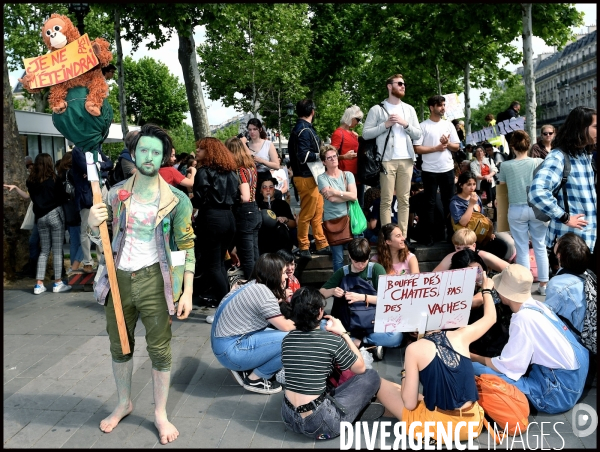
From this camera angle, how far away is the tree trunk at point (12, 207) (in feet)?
31.5

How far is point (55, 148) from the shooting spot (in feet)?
83.0

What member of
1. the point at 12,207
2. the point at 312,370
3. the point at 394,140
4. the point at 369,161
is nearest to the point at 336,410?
the point at 312,370

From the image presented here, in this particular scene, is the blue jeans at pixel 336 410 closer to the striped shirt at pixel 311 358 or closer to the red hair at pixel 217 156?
the striped shirt at pixel 311 358

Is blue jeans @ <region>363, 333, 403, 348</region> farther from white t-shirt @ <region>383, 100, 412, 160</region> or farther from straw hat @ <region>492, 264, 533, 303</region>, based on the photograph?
white t-shirt @ <region>383, 100, 412, 160</region>

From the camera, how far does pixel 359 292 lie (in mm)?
5816

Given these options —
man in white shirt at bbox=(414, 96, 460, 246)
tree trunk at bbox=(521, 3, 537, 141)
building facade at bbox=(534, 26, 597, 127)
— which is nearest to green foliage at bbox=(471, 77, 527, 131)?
building facade at bbox=(534, 26, 597, 127)

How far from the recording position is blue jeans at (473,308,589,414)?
4418 millimetres

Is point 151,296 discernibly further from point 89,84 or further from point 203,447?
point 89,84

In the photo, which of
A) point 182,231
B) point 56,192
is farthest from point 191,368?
point 56,192

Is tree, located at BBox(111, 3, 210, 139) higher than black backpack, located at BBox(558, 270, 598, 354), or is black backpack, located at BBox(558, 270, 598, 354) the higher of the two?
tree, located at BBox(111, 3, 210, 139)

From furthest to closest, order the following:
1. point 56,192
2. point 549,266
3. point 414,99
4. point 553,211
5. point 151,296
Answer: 1. point 414,99
2. point 56,192
3. point 549,266
4. point 553,211
5. point 151,296

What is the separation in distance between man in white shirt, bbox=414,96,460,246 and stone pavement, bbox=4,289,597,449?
111 inches

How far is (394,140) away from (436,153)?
0.68 metres

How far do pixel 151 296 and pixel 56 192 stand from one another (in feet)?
16.1
